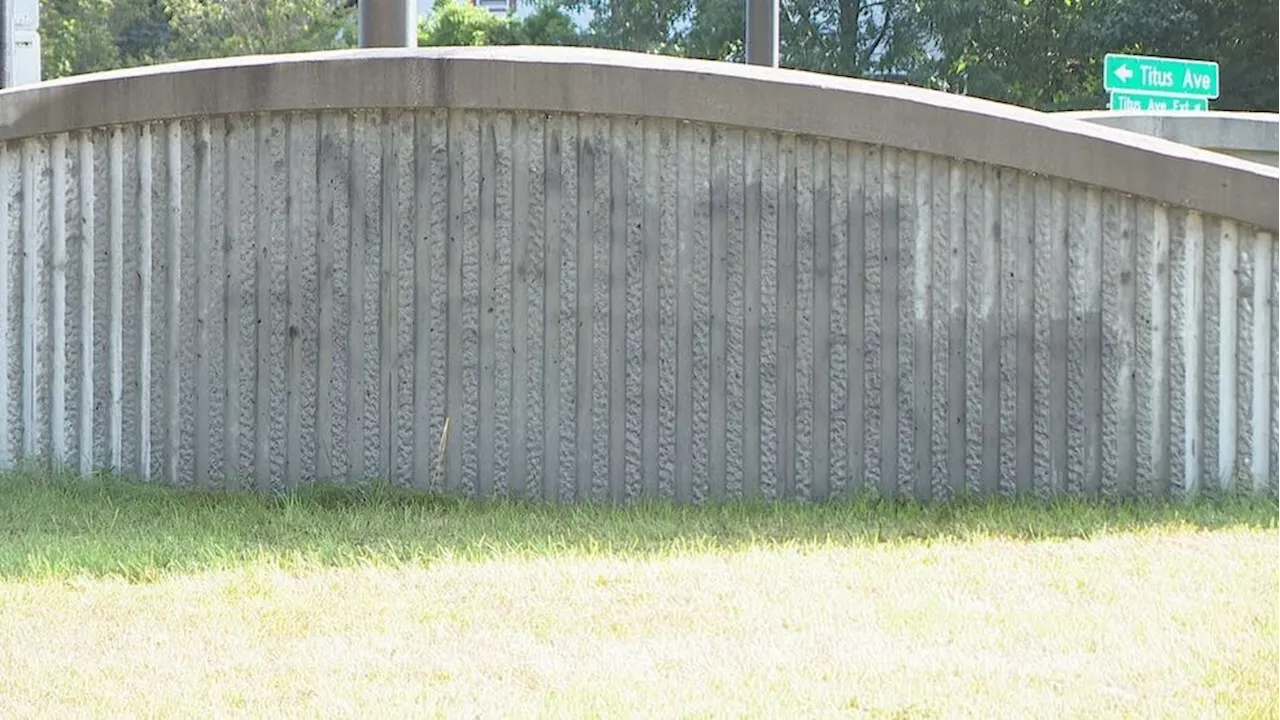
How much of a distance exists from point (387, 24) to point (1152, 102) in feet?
34.0

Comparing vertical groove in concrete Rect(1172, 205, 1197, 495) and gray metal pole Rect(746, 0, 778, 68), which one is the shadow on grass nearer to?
vertical groove in concrete Rect(1172, 205, 1197, 495)

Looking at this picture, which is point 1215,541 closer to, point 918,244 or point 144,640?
point 918,244

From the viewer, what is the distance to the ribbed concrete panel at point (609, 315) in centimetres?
804

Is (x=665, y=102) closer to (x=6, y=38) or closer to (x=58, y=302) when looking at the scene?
(x=58, y=302)

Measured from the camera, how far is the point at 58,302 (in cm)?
901

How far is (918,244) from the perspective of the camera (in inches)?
324

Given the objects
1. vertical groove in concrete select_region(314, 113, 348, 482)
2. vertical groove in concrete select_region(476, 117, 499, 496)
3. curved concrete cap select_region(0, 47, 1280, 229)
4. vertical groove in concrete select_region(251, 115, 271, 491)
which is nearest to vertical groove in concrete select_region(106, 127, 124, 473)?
curved concrete cap select_region(0, 47, 1280, 229)

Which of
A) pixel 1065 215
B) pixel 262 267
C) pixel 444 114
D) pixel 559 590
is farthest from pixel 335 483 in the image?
pixel 1065 215

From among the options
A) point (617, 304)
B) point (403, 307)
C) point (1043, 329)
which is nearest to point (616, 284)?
point (617, 304)

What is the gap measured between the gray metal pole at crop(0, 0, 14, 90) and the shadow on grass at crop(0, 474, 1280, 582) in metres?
4.04

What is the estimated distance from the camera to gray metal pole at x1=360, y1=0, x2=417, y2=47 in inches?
395

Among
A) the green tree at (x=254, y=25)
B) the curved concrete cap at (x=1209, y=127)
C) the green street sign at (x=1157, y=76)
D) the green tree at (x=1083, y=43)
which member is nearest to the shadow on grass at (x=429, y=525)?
the curved concrete cap at (x=1209, y=127)

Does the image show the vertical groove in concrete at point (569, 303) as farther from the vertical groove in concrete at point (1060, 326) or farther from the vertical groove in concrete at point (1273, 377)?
the vertical groove in concrete at point (1273, 377)

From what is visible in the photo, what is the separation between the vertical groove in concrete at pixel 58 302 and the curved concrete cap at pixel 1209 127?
747 centimetres
